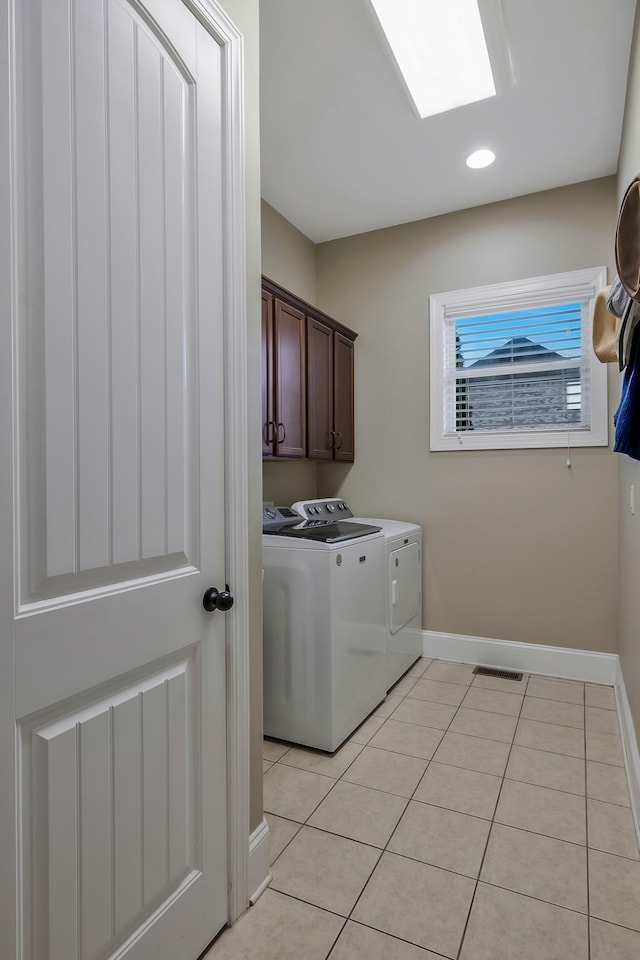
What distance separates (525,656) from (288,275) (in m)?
2.79

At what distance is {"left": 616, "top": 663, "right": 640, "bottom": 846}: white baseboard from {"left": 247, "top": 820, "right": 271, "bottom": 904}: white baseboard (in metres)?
1.20

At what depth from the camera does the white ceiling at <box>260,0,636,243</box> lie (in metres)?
2.01

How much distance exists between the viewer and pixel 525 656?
127 inches

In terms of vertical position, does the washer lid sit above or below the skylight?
below

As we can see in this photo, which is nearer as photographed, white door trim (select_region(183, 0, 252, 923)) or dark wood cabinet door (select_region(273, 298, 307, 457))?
white door trim (select_region(183, 0, 252, 923))

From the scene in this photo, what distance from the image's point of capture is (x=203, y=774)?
132cm

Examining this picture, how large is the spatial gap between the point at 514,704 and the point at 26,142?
296 centimetres

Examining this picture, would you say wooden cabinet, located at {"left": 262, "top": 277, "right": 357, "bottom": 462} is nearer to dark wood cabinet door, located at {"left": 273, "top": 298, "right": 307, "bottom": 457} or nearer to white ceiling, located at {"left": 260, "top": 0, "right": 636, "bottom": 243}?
dark wood cabinet door, located at {"left": 273, "top": 298, "right": 307, "bottom": 457}

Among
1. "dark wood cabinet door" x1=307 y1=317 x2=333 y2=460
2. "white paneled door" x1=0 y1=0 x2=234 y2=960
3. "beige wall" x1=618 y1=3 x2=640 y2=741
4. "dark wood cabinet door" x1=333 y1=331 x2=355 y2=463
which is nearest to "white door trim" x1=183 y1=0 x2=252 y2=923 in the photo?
"white paneled door" x1=0 y1=0 x2=234 y2=960

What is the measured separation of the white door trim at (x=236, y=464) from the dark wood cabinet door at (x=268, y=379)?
123 centimetres

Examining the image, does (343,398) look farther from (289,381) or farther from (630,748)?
(630,748)

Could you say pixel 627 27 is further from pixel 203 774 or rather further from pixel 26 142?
pixel 203 774

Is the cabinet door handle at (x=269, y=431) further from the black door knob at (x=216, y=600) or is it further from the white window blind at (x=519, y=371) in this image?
the black door knob at (x=216, y=600)

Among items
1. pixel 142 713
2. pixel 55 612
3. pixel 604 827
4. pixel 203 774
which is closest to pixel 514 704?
pixel 604 827
